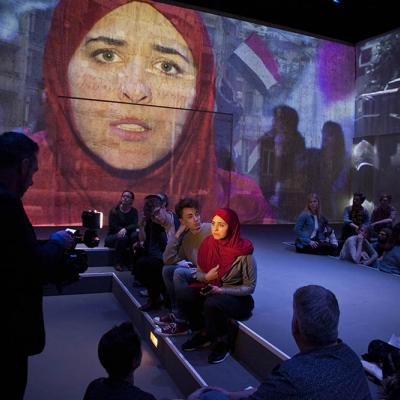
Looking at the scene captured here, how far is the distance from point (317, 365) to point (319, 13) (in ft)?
33.6

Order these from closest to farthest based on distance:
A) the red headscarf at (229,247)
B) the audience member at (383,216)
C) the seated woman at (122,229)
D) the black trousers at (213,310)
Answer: the black trousers at (213,310) < the red headscarf at (229,247) < the seated woman at (122,229) < the audience member at (383,216)

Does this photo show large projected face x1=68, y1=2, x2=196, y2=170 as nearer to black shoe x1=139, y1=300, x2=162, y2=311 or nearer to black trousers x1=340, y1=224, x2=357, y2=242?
black trousers x1=340, y1=224, x2=357, y2=242

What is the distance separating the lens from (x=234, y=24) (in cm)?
972

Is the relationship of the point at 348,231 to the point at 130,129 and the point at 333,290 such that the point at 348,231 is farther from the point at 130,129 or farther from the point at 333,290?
the point at 130,129

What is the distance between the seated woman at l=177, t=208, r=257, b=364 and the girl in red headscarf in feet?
18.6

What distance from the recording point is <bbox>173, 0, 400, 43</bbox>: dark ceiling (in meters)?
9.35

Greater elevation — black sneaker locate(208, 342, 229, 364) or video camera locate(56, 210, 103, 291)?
video camera locate(56, 210, 103, 291)

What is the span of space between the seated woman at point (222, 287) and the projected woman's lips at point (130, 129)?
5894mm

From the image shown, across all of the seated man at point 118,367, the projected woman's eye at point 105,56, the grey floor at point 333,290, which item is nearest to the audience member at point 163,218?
the grey floor at point 333,290

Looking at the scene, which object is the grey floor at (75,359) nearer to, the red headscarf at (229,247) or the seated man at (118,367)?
the red headscarf at (229,247)

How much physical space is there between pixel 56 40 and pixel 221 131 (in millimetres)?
3887

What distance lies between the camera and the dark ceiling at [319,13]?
9.35 m

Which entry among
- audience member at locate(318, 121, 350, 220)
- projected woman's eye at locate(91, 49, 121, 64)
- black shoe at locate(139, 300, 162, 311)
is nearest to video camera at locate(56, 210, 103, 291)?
black shoe at locate(139, 300, 162, 311)

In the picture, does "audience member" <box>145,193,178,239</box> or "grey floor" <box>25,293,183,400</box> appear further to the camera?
"audience member" <box>145,193,178,239</box>
